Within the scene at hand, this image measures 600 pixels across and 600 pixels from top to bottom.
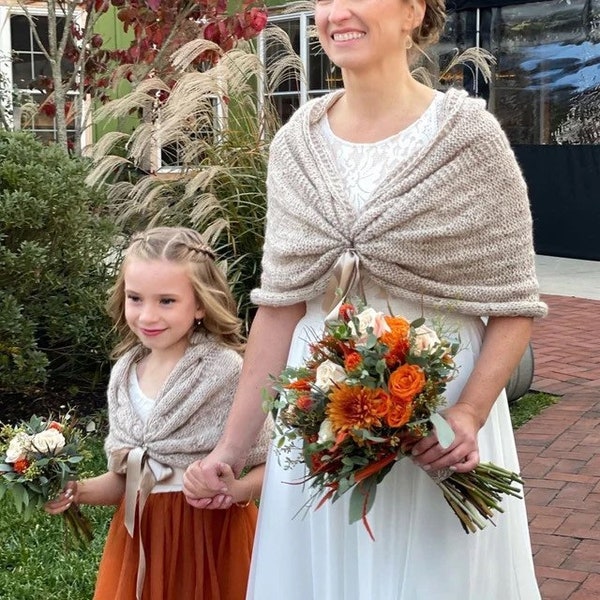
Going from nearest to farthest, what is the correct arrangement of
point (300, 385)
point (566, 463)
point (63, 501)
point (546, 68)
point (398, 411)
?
→ point (398, 411) < point (300, 385) < point (63, 501) < point (566, 463) < point (546, 68)

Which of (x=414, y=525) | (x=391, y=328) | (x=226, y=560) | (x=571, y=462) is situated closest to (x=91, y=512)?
(x=226, y=560)

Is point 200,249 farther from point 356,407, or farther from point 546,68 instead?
point 546,68

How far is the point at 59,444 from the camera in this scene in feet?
8.25

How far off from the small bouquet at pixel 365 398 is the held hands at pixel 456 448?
2cm

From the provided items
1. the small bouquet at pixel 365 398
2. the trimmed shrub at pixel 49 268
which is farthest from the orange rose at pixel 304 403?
the trimmed shrub at pixel 49 268

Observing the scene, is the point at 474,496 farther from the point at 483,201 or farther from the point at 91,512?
the point at 91,512

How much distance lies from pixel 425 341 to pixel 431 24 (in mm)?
764

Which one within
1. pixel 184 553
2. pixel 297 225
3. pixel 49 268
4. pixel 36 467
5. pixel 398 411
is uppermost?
pixel 297 225

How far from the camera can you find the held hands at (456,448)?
1876 mm

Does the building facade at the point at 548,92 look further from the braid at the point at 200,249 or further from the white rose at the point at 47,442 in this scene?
the white rose at the point at 47,442

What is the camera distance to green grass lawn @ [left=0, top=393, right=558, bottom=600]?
3.79 metres

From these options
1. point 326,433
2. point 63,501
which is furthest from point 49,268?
point 326,433

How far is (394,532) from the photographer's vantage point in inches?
81.6

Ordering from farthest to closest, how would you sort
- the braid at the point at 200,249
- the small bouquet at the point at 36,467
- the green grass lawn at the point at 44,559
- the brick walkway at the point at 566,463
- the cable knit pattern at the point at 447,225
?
the brick walkway at the point at 566,463 < the green grass lawn at the point at 44,559 < the braid at the point at 200,249 < the small bouquet at the point at 36,467 < the cable knit pattern at the point at 447,225
